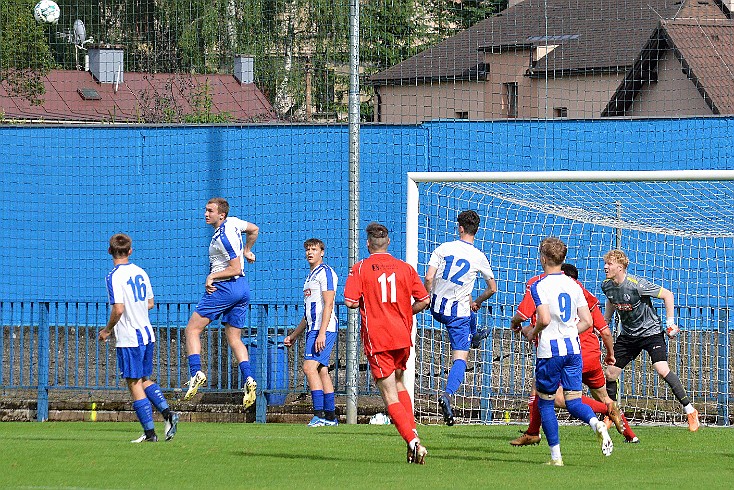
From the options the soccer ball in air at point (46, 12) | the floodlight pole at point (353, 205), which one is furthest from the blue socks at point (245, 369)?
the soccer ball in air at point (46, 12)

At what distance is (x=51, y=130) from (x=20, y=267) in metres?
2.00

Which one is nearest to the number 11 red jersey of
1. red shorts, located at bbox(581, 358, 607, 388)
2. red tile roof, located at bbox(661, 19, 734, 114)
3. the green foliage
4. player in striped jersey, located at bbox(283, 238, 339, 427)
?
red shorts, located at bbox(581, 358, 607, 388)

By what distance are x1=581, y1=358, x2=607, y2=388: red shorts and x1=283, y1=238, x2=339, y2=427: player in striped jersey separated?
2.92 m

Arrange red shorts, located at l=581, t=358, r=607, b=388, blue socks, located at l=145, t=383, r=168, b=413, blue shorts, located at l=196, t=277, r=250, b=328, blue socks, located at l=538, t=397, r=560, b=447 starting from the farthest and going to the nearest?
blue shorts, located at l=196, t=277, r=250, b=328 → blue socks, located at l=145, t=383, r=168, b=413 → red shorts, located at l=581, t=358, r=607, b=388 → blue socks, located at l=538, t=397, r=560, b=447

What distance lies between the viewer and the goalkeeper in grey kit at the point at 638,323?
1148 cm

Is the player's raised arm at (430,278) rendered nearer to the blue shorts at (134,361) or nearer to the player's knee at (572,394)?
the player's knee at (572,394)

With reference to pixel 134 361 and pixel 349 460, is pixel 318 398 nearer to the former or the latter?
pixel 134 361

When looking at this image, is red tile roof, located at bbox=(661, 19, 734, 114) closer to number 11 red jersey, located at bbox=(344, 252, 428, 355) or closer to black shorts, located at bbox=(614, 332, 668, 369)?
black shorts, located at bbox=(614, 332, 668, 369)

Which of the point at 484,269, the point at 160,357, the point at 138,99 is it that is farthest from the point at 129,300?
the point at 138,99

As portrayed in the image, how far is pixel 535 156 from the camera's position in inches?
650

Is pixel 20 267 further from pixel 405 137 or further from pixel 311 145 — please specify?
pixel 405 137

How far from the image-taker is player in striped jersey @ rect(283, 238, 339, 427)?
1228 cm

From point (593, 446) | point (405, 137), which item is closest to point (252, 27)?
point (405, 137)

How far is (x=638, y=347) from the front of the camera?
466 inches
